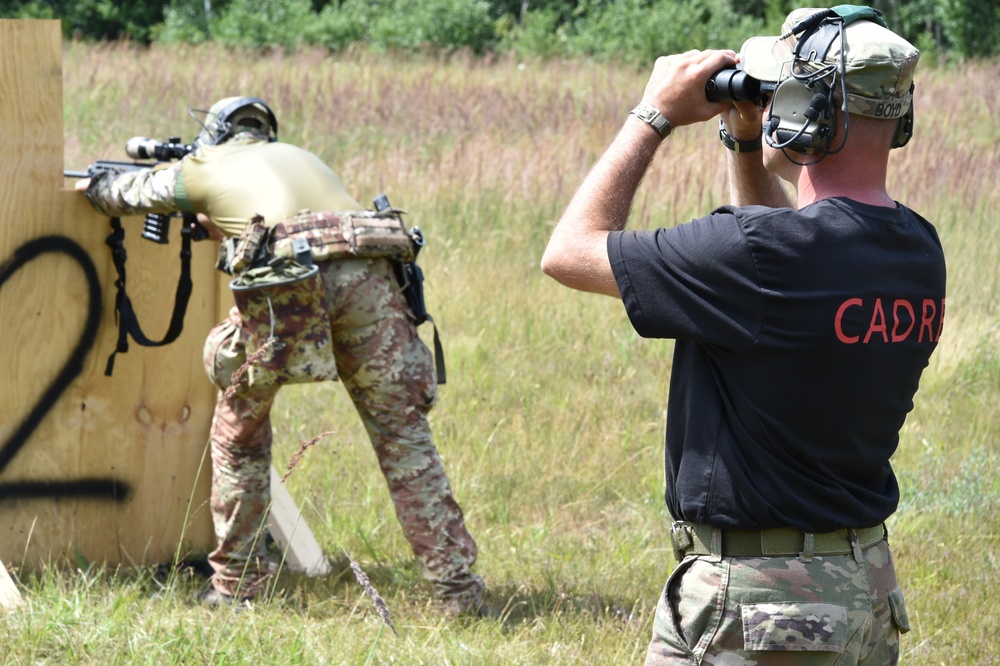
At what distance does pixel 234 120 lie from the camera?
13.9 feet

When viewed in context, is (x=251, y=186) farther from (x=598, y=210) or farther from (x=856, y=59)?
(x=856, y=59)

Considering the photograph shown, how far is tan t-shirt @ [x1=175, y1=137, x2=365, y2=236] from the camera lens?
3949mm

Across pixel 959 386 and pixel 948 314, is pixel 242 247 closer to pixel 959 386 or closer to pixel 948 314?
pixel 959 386

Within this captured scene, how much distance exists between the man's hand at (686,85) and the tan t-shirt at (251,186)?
2.06 m

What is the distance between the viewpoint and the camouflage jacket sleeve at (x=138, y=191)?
404 cm

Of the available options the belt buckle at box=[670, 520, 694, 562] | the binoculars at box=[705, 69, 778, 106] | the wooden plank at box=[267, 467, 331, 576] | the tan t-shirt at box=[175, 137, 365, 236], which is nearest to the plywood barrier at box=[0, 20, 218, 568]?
the wooden plank at box=[267, 467, 331, 576]

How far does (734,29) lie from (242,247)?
811 inches

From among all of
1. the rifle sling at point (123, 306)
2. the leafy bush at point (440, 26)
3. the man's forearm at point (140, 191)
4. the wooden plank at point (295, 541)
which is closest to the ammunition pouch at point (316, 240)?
the man's forearm at point (140, 191)

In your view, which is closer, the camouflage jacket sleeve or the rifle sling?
the camouflage jacket sleeve

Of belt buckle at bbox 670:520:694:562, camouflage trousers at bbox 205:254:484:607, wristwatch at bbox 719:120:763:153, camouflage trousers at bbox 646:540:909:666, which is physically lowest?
camouflage trousers at bbox 205:254:484:607

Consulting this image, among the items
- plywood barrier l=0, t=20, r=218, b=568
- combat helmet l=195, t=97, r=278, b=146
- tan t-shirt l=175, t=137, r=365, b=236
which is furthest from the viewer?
combat helmet l=195, t=97, r=278, b=146

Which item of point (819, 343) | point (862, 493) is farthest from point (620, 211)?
point (862, 493)

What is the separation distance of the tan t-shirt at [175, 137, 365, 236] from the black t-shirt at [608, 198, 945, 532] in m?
2.17

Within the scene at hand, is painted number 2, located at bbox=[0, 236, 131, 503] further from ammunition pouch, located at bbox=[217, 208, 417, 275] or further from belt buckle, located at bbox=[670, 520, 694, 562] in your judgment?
belt buckle, located at bbox=[670, 520, 694, 562]
